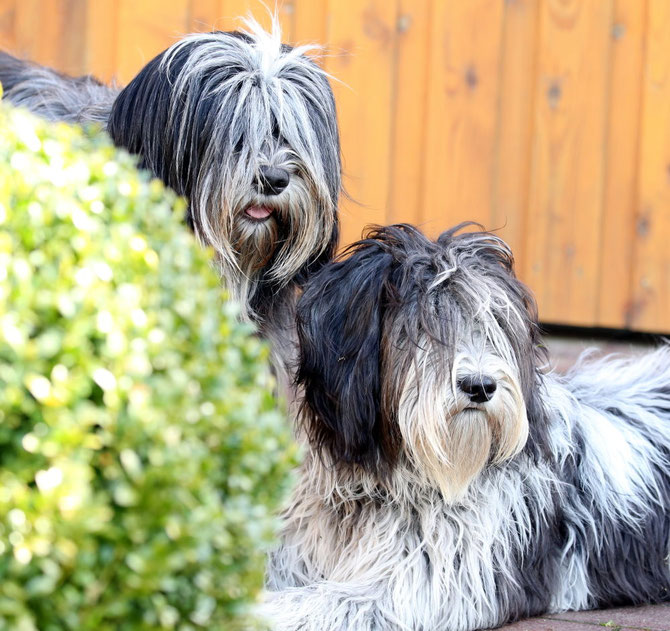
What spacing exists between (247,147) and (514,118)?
2.30 metres

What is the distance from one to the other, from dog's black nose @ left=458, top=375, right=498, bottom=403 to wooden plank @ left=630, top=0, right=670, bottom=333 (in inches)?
104

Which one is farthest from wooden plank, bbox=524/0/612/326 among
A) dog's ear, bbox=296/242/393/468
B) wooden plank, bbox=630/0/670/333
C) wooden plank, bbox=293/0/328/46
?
dog's ear, bbox=296/242/393/468

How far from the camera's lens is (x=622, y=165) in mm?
4977

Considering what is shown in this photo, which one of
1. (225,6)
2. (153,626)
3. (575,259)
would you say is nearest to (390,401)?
(153,626)

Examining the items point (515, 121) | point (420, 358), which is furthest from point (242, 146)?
point (515, 121)

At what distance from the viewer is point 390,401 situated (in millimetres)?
2711

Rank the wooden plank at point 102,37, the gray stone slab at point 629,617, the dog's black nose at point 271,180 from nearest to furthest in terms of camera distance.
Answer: the gray stone slab at point 629,617, the dog's black nose at point 271,180, the wooden plank at point 102,37

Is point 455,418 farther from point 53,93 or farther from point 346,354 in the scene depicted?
point 53,93

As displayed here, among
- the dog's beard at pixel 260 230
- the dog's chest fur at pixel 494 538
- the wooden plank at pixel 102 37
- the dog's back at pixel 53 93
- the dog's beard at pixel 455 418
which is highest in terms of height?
the wooden plank at pixel 102 37

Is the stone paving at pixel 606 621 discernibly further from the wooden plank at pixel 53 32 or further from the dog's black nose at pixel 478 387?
the wooden plank at pixel 53 32

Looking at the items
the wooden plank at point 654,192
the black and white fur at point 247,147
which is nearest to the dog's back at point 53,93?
the black and white fur at point 247,147

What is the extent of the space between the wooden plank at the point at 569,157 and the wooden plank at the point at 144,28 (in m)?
1.75

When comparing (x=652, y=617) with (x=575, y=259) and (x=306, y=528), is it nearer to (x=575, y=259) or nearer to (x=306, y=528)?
(x=306, y=528)

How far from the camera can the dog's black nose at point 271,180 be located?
308 cm
